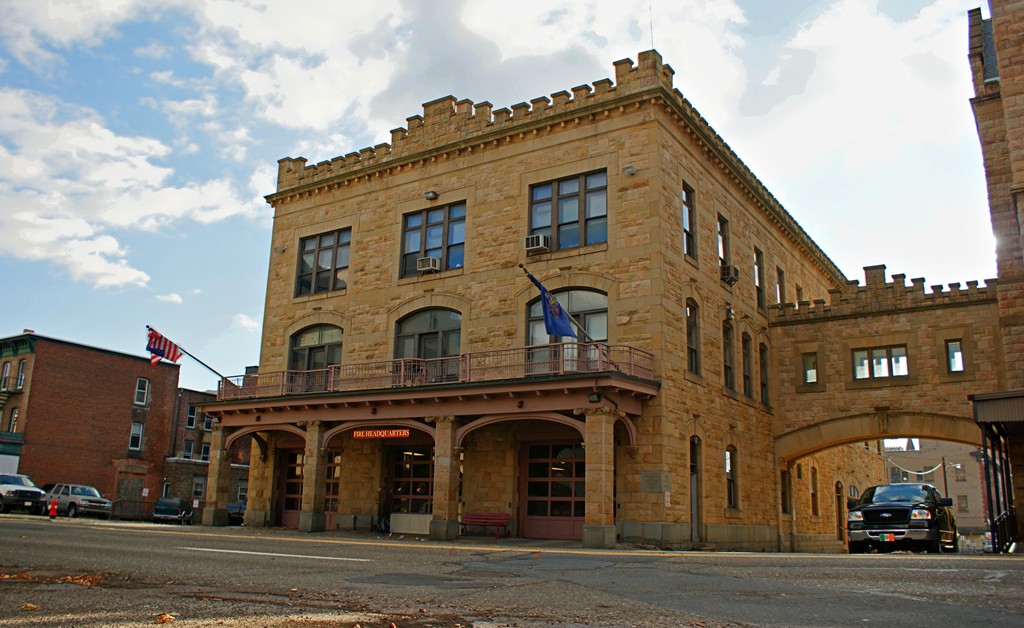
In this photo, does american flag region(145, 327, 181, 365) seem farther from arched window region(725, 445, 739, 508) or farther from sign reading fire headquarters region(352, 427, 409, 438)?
arched window region(725, 445, 739, 508)

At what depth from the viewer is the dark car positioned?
19.2 meters

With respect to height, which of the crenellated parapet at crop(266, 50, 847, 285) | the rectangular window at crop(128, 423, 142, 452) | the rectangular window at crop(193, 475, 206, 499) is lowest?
the rectangular window at crop(193, 475, 206, 499)

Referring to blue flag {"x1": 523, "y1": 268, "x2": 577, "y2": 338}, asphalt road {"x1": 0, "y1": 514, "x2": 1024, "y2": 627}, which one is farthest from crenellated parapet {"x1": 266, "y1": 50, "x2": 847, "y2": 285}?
asphalt road {"x1": 0, "y1": 514, "x2": 1024, "y2": 627}

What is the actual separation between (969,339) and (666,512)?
1293 centimetres

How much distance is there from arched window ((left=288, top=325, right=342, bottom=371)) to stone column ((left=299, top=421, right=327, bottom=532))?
4053 mm

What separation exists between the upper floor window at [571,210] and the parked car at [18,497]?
2906cm

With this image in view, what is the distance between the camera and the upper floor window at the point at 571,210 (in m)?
24.7

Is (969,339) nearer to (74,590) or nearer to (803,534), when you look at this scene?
(803,534)

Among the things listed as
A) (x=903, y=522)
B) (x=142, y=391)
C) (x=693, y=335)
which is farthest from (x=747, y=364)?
(x=142, y=391)

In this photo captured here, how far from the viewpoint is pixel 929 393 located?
27203mm

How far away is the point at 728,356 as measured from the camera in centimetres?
2733

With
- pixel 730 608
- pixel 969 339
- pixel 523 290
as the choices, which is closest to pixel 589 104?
pixel 523 290

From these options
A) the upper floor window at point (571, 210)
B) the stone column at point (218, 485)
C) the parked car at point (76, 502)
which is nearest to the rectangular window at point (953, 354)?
the upper floor window at point (571, 210)

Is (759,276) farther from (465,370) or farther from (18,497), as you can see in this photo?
(18,497)
